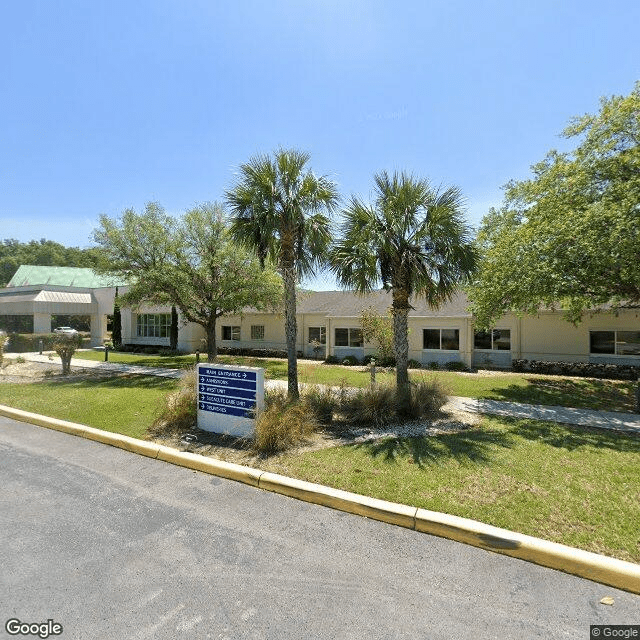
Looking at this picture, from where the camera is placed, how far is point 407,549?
3.97 m

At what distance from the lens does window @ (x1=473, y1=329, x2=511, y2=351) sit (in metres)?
20.9

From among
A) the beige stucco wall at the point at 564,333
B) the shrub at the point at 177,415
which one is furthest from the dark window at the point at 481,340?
the shrub at the point at 177,415

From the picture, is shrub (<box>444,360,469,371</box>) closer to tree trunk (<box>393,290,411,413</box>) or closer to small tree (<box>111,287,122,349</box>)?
tree trunk (<box>393,290,411,413</box>)

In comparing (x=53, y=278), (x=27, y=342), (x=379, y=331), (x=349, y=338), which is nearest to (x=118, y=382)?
(x=379, y=331)

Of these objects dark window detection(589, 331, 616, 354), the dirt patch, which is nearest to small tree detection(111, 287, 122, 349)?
the dirt patch

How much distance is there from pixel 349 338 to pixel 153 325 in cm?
1794

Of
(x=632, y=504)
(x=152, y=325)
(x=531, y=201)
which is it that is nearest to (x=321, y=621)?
(x=632, y=504)

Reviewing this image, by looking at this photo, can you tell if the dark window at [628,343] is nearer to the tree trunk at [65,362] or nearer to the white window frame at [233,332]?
the white window frame at [233,332]

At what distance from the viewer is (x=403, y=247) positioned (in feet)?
32.0

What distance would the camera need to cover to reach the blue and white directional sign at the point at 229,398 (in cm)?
758

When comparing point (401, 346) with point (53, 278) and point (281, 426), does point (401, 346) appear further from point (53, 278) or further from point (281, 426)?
point (53, 278)

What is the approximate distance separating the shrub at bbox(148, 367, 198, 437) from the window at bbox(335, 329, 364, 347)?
50.9ft

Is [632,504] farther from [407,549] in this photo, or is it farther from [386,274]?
[386,274]

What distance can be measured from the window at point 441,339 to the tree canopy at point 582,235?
217 inches
